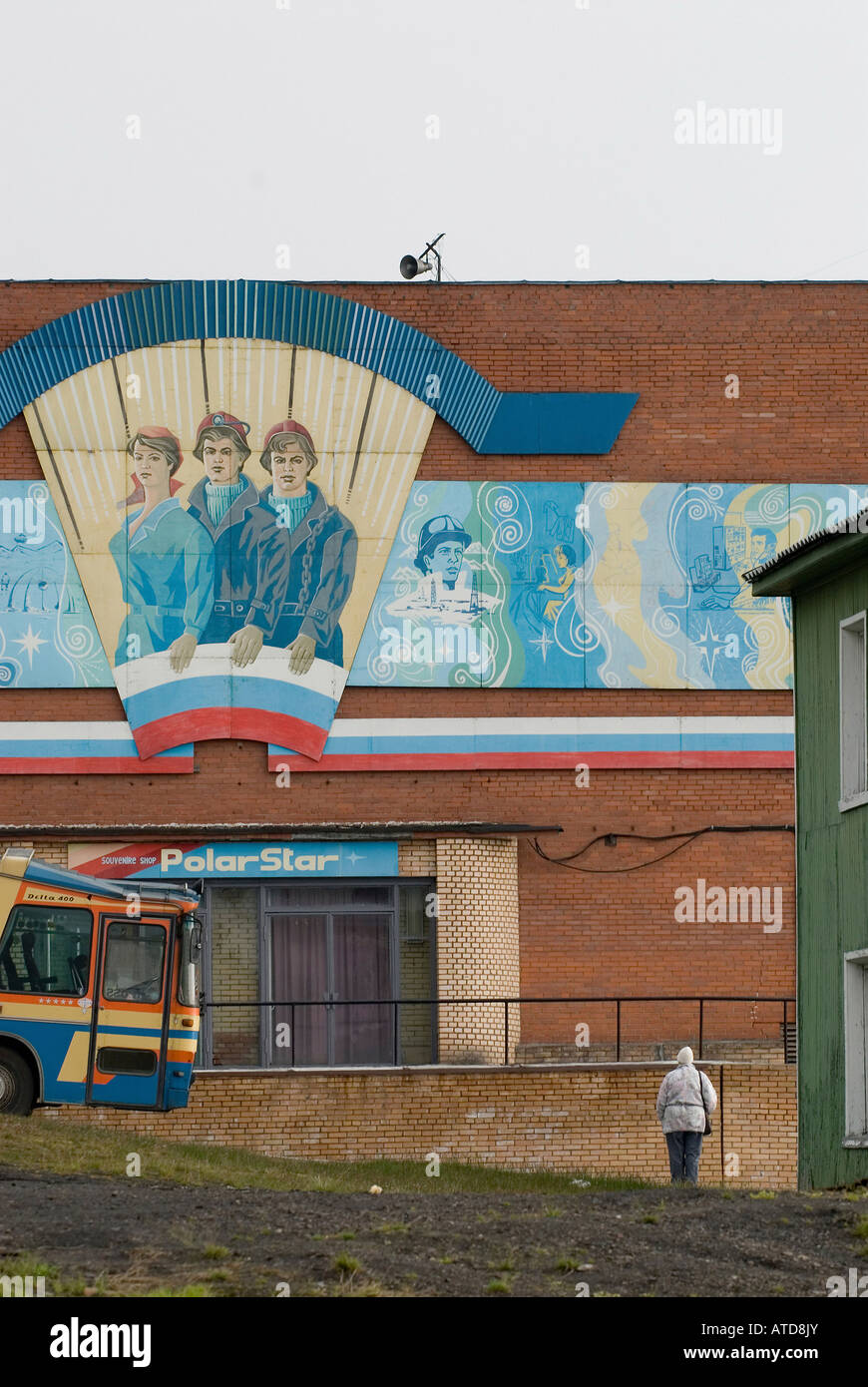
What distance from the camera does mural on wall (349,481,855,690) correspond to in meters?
30.2

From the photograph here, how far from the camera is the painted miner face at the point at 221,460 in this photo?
3034 cm

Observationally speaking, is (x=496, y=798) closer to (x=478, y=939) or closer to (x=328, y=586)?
(x=478, y=939)

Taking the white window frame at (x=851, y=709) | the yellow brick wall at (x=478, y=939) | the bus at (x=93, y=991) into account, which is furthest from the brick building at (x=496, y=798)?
the white window frame at (x=851, y=709)

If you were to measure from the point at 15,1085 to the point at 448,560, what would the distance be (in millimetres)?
10398

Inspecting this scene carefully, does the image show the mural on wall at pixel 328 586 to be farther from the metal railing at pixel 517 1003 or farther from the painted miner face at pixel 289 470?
the metal railing at pixel 517 1003

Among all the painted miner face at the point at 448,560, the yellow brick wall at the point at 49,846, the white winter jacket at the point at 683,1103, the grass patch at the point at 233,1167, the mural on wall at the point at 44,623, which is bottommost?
the grass patch at the point at 233,1167

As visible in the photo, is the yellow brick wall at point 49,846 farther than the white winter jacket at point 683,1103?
Yes

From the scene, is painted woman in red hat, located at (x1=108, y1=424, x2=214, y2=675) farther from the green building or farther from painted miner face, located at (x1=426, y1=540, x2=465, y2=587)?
the green building

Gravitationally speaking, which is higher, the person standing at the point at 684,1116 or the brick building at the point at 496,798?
the brick building at the point at 496,798

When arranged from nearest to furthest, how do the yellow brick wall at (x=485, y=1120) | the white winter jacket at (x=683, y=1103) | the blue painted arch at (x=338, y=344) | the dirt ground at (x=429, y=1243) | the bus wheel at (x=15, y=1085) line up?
1. the dirt ground at (x=429, y=1243)
2. the white winter jacket at (x=683, y=1103)
3. the bus wheel at (x=15, y=1085)
4. the yellow brick wall at (x=485, y=1120)
5. the blue painted arch at (x=338, y=344)

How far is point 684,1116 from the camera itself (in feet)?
70.1

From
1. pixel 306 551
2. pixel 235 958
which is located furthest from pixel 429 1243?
pixel 306 551

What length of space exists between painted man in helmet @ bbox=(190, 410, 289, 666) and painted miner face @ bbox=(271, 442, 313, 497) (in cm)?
38

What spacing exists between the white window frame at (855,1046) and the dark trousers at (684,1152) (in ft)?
8.30
